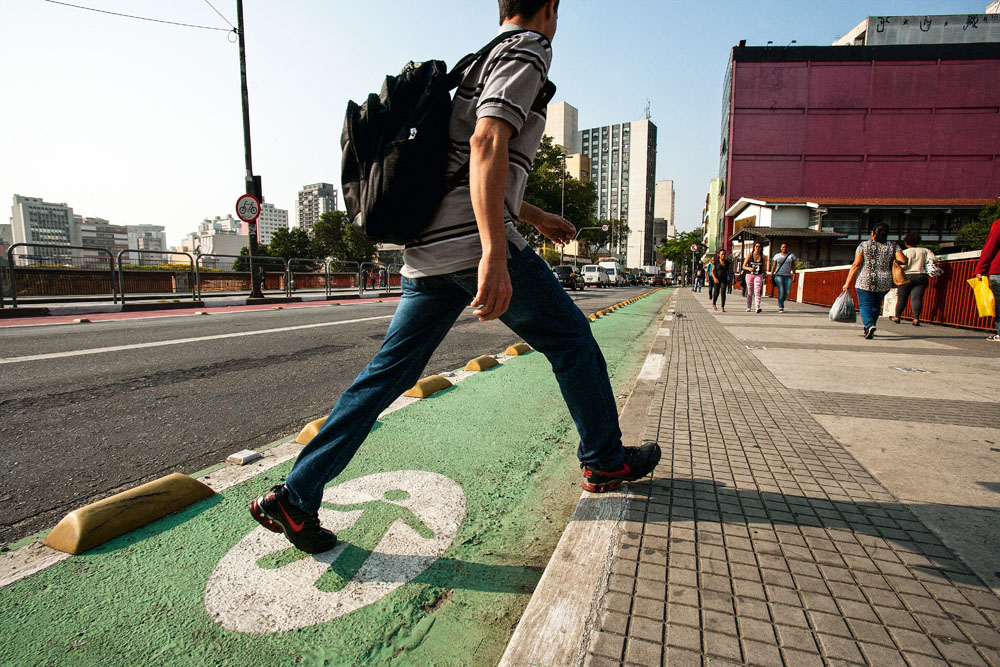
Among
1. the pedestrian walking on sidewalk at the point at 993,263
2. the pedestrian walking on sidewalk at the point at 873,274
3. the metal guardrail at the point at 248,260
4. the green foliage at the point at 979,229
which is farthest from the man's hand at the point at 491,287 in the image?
the green foliage at the point at 979,229

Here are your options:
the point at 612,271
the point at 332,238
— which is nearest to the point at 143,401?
the point at 612,271

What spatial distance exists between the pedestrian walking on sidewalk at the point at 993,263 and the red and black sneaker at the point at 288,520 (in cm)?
864

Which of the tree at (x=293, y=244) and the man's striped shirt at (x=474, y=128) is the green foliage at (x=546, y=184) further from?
the man's striped shirt at (x=474, y=128)

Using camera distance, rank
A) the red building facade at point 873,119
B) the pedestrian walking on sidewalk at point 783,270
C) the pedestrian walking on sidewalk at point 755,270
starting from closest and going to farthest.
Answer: the pedestrian walking on sidewalk at point 783,270 < the pedestrian walking on sidewalk at point 755,270 < the red building facade at point 873,119

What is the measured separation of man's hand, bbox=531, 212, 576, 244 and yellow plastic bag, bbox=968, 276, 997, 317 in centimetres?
778

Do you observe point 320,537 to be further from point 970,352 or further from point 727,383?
point 970,352

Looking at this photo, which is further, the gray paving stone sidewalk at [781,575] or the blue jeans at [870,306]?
the blue jeans at [870,306]

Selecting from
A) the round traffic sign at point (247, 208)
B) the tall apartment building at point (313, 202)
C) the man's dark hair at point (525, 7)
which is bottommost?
the man's dark hair at point (525, 7)

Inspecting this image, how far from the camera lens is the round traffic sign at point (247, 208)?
15242mm

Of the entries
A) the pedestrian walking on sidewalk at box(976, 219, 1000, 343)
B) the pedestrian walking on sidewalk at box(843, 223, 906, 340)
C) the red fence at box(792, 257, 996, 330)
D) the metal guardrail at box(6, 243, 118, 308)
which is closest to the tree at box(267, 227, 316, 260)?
the metal guardrail at box(6, 243, 118, 308)

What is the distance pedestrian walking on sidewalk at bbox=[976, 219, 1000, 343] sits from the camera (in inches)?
270

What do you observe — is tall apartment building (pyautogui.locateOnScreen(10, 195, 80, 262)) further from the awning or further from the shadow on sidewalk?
the shadow on sidewalk

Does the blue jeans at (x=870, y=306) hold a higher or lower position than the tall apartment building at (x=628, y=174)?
lower

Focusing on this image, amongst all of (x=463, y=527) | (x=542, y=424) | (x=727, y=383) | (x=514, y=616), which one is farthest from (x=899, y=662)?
(x=727, y=383)
